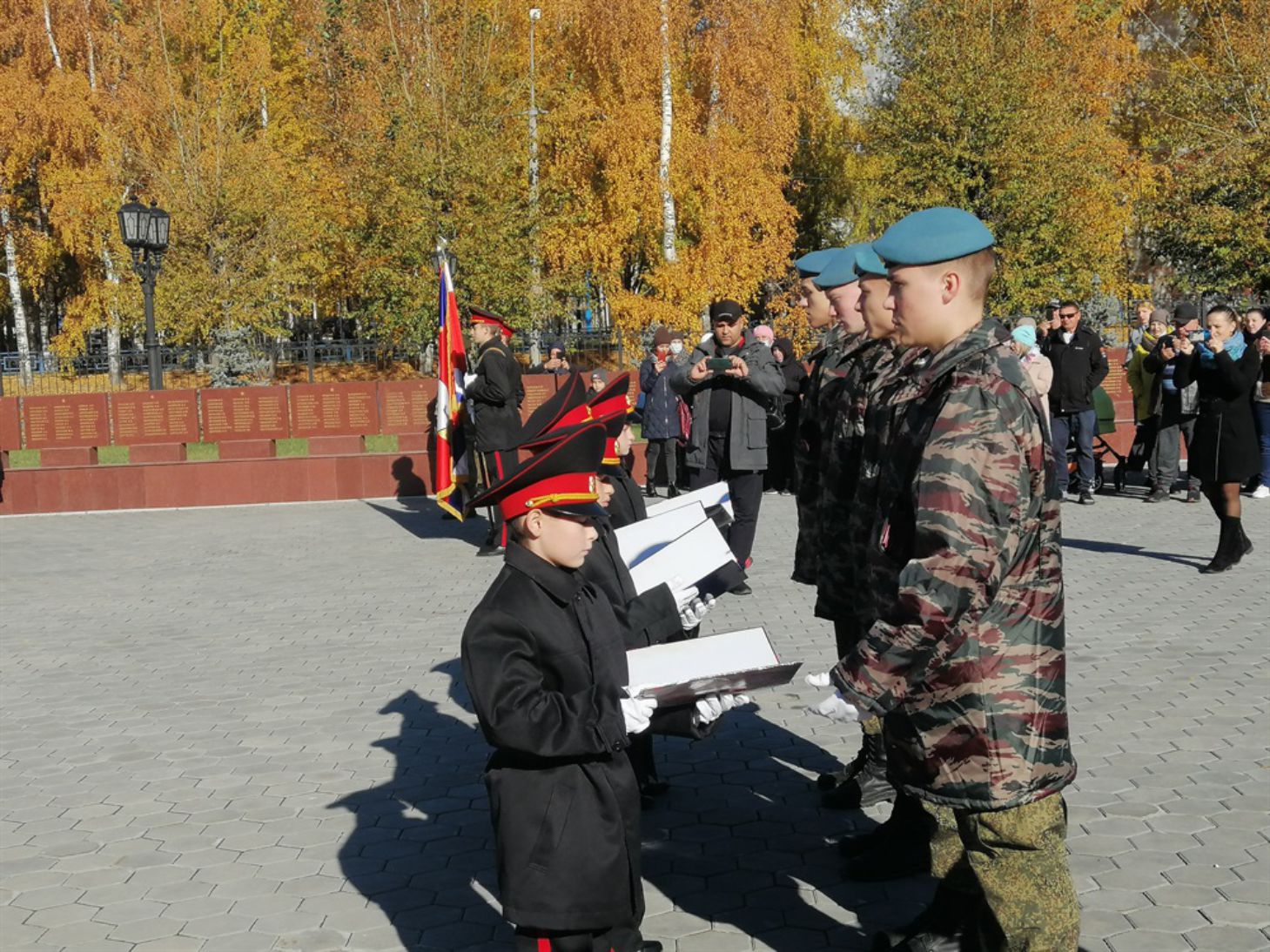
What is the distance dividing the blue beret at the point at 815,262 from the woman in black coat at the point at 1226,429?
5137mm

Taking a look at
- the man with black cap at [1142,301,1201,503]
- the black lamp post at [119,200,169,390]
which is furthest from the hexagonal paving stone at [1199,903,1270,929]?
the black lamp post at [119,200,169,390]

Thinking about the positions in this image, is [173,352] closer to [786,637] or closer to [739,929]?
[786,637]

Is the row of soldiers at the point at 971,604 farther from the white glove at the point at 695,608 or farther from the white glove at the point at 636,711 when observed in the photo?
the white glove at the point at 695,608

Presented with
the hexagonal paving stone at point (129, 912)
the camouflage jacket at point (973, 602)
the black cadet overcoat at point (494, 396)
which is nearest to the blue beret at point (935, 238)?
the camouflage jacket at point (973, 602)

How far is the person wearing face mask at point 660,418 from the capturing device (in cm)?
1716

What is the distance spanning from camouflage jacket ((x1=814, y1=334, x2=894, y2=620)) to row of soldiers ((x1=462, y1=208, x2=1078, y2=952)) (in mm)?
1098

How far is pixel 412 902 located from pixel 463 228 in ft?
70.9

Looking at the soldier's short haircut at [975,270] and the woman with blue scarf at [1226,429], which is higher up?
the soldier's short haircut at [975,270]

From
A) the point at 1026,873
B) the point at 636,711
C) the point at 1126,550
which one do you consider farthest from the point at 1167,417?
the point at 636,711

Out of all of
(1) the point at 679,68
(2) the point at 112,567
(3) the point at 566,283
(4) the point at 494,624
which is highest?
(1) the point at 679,68

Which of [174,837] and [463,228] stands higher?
[463,228]

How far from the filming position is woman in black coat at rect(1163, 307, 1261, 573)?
10016mm

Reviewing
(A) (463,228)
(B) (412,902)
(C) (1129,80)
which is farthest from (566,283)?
(B) (412,902)

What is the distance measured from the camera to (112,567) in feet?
43.5
